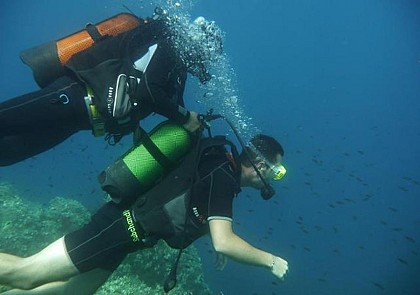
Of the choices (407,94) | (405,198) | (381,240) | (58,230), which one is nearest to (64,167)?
(58,230)

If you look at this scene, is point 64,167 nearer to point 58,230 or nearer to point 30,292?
point 58,230

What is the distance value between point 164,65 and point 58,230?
1010 cm

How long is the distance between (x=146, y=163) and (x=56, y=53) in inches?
70.1

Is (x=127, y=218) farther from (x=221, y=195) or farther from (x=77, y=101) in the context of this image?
(x=77, y=101)

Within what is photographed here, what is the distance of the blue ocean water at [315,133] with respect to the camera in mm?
33500

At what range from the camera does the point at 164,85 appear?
4652mm

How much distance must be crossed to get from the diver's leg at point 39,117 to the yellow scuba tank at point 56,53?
0.19 metres

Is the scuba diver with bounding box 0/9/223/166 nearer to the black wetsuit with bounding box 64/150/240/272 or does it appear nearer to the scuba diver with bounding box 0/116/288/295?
the scuba diver with bounding box 0/116/288/295

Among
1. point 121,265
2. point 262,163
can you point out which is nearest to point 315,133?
point 121,265

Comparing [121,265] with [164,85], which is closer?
[164,85]

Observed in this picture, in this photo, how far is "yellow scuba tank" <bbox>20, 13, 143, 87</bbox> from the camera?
4.66 meters

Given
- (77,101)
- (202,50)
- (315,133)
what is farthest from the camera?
(315,133)

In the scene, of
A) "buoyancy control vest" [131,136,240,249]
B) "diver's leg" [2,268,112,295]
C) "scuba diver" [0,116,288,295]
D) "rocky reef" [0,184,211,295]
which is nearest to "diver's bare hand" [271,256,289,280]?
"scuba diver" [0,116,288,295]

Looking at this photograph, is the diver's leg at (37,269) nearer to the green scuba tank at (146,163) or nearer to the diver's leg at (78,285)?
the diver's leg at (78,285)
